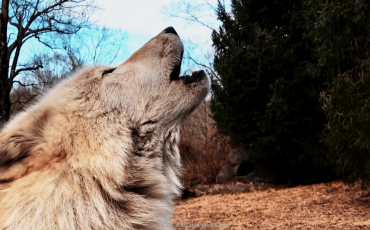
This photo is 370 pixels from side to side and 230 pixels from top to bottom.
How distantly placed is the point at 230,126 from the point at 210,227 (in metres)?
4.66

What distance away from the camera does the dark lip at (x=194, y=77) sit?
106 inches

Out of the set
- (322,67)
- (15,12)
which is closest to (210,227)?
(322,67)

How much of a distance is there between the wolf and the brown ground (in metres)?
4.83

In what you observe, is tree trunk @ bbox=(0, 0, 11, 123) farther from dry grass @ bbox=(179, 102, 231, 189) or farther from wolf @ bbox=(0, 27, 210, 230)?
wolf @ bbox=(0, 27, 210, 230)

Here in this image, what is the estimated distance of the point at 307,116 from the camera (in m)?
10.4

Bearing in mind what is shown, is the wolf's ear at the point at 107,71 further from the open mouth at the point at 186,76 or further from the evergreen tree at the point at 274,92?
the evergreen tree at the point at 274,92

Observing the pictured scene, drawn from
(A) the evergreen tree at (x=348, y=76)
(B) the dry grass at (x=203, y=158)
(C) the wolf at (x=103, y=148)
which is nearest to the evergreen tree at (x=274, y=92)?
(B) the dry grass at (x=203, y=158)

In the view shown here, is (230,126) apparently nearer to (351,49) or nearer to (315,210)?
(315,210)

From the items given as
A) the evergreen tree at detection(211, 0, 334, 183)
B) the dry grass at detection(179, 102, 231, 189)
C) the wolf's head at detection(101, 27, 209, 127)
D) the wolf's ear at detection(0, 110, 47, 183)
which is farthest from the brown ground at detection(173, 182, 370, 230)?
the wolf's ear at detection(0, 110, 47, 183)

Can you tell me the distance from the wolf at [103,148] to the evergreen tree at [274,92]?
311 inches

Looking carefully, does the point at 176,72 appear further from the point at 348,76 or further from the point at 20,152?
the point at 348,76

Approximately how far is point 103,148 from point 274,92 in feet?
28.1

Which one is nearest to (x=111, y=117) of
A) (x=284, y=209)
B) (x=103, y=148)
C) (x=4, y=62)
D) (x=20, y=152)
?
(x=103, y=148)

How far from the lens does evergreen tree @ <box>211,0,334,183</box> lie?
10.3 meters
